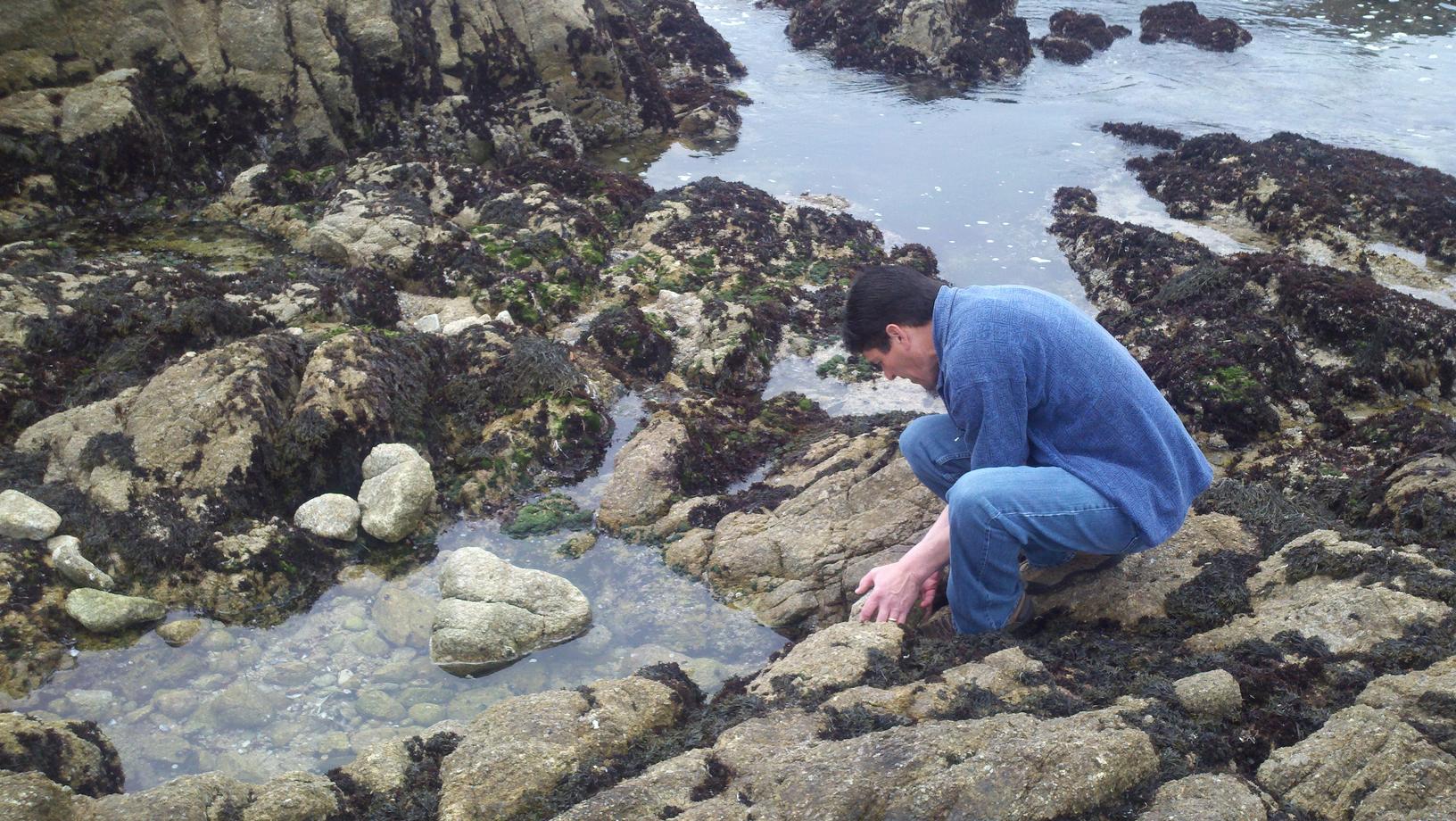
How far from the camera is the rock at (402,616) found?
223 inches

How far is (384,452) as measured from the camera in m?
6.75

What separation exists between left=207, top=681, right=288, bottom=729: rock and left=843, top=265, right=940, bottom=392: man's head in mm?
3631

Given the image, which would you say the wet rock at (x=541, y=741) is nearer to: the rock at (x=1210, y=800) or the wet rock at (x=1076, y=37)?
the rock at (x=1210, y=800)

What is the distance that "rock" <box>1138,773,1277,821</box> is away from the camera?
305 cm

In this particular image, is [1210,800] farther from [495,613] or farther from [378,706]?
[378,706]

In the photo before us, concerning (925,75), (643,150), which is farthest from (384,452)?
(925,75)

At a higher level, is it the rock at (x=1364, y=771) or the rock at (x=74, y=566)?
Answer: the rock at (x=1364, y=771)

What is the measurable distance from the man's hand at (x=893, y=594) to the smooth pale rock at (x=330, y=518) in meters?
3.56

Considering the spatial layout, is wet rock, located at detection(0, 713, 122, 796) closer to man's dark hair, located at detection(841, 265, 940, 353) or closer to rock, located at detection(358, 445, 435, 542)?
rock, located at detection(358, 445, 435, 542)

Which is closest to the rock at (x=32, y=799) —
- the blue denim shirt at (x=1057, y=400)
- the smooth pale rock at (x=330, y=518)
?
the smooth pale rock at (x=330, y=518)

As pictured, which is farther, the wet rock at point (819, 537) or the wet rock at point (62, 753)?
the wet rock at point (819, 537)

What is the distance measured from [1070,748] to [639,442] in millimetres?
4555

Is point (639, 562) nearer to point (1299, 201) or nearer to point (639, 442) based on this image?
point (639, 442)

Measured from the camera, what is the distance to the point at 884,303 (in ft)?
13.9
